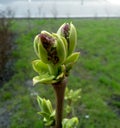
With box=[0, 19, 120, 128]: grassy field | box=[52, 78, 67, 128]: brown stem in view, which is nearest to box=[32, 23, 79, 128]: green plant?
box=[52, 78, 67, 128]: brown stem

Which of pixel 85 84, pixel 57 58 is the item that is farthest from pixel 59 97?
pixel 85 84

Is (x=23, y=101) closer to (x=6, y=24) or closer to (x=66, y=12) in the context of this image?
(x=6, y=24)

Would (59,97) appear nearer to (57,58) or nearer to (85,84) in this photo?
(57,58)

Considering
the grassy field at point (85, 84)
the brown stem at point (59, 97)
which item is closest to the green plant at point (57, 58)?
the brown stem at point (59, 97)

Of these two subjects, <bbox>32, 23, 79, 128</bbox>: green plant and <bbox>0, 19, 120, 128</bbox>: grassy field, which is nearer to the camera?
<bbox>32, 23, 79, 128</bbox>: green plant

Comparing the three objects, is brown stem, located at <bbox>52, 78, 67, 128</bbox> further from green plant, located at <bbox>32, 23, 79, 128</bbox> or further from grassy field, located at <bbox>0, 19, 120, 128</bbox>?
grassy field, located at <bbox>0, 19, 120, 128</bbox>

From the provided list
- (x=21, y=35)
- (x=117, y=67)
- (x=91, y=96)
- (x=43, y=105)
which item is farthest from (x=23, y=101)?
(x=43, y=105)
